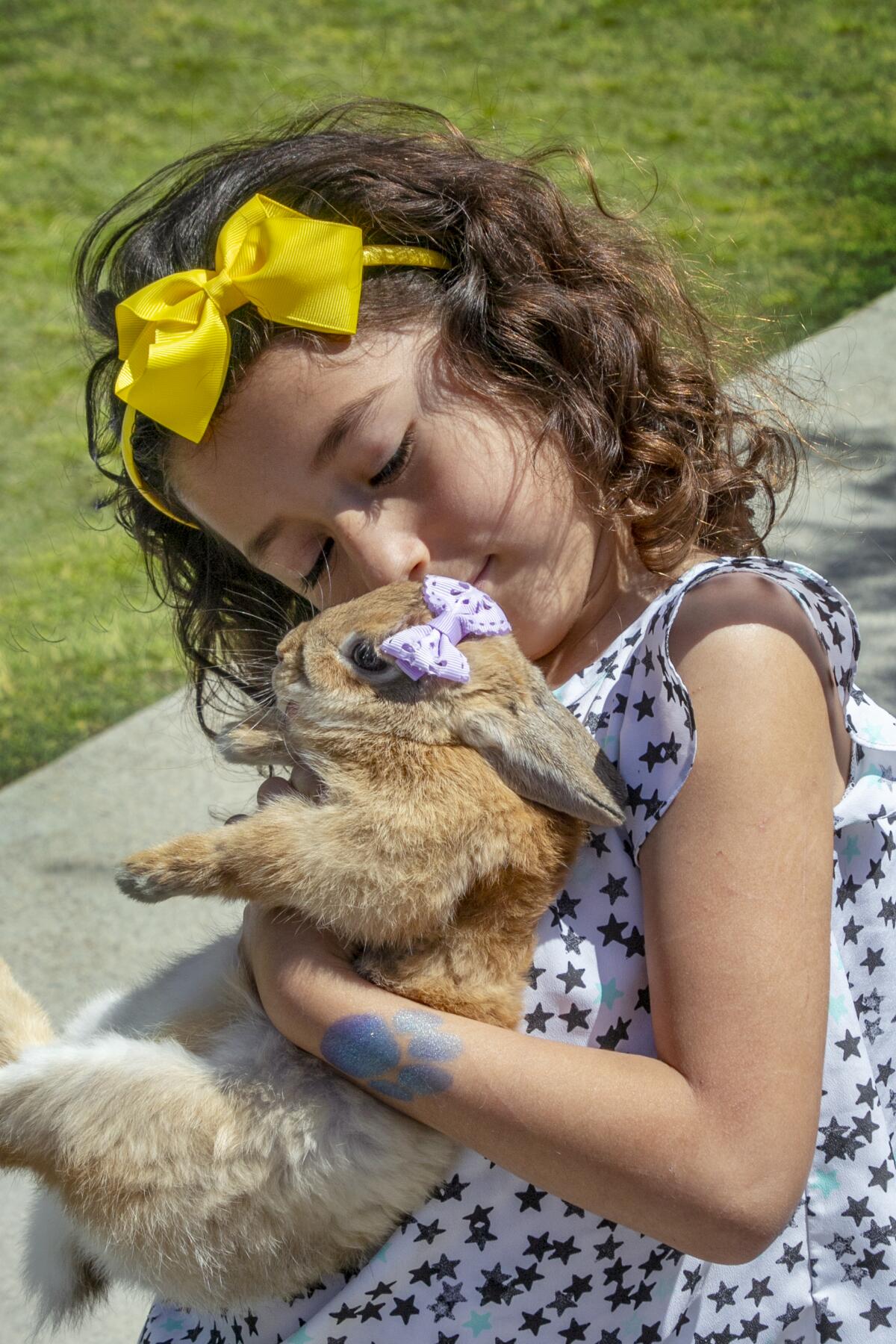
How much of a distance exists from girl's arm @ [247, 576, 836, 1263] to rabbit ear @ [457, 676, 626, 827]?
0.11 m

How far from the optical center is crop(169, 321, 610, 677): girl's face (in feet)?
6.66

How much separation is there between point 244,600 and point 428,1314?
155 centimetres

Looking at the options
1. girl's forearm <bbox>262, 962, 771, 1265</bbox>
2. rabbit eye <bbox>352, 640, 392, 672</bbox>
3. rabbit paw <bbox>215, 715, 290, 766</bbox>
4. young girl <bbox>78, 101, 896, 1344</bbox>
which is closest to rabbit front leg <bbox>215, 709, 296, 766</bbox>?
rabbit paw <bbox>215, 715, 290, 766</bbox>

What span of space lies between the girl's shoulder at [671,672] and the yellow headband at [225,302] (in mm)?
732

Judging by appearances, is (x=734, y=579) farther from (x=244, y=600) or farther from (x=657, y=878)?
(x=244, y=600)

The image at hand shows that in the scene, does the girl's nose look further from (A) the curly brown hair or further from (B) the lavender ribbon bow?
(A) the curly brown hair

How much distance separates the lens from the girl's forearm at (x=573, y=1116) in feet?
5.32

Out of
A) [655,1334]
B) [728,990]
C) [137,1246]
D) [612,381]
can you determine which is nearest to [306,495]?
[612,381]

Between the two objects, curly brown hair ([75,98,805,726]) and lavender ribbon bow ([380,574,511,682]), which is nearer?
lavender ribbon bow ([380,574,511,682])

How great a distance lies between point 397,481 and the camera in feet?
6.70

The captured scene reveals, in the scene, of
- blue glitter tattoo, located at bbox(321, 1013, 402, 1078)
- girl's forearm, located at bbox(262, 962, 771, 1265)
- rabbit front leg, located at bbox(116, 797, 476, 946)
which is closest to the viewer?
girl's forearm, located at bbox(262, 962, 771, 1265)

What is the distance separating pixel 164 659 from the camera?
4.76 m

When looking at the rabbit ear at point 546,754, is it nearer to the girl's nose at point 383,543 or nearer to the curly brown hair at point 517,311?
the girl's nose at point 383,543

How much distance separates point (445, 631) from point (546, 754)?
270 mm
